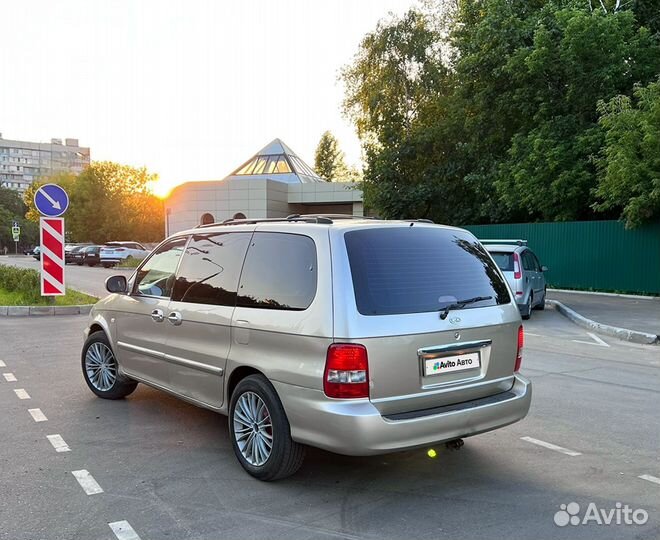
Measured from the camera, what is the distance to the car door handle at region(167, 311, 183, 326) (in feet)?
15.9

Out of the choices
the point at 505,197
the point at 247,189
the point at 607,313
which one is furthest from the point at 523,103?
the point at 247,189

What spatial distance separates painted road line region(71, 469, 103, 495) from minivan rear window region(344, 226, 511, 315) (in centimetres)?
209

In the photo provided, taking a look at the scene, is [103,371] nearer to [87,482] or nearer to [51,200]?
[87,482]

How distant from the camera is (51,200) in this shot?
12.6 meters

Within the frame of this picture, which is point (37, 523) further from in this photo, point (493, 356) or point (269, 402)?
point (493, 356)

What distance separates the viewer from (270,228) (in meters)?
4.46

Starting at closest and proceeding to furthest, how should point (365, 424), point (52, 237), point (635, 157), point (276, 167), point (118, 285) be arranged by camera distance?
point (365, 424) < point (118, 285) < point (52, 237) < point (635, 157) < point (276, 167)

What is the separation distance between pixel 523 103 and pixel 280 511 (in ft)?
71.8

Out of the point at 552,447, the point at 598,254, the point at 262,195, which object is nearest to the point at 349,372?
the point at 552,447

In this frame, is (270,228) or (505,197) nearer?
(270,228)

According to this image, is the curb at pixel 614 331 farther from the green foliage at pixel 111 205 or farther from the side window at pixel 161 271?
the green foliage at pixel 111 205

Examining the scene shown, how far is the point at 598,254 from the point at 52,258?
1632cm

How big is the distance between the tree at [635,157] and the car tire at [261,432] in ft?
49.9

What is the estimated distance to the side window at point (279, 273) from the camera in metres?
3.95
